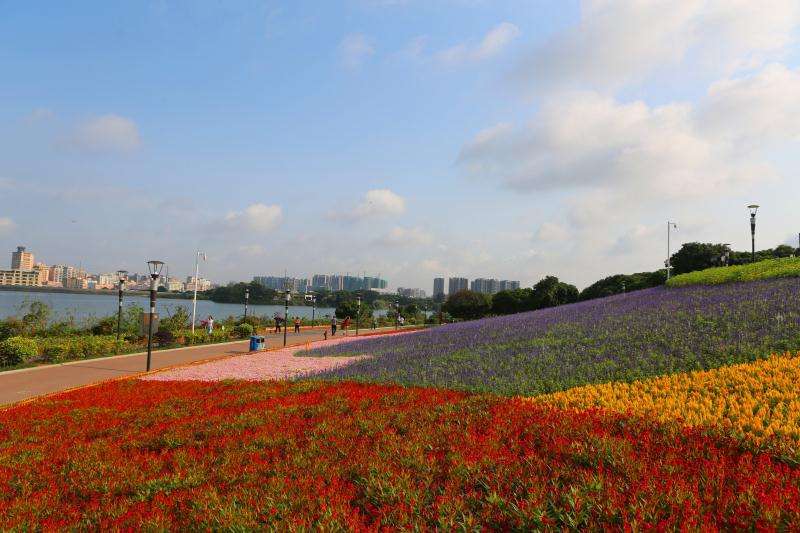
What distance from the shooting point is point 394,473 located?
4.64 m

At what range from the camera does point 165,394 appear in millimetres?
10711

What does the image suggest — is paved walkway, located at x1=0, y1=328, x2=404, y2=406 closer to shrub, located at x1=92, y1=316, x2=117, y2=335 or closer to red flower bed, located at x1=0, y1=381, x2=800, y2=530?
red flower bed, located at x1=0, y1=381, x2=800, y2=530

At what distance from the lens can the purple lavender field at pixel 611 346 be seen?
27.8 ft

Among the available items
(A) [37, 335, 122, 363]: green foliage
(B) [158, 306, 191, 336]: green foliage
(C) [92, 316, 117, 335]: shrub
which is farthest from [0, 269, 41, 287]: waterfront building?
(A) [37, 335, 122, 363]: green foliage

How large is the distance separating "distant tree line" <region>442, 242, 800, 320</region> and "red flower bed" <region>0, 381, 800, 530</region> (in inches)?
1934

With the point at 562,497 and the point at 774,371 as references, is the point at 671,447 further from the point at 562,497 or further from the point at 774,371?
the point at 774,371

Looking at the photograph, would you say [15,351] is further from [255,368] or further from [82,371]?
[255,368]

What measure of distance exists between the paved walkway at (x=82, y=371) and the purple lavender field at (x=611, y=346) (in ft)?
24.8

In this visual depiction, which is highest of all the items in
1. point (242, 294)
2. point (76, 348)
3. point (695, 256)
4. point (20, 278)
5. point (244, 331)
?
point (695, 256)

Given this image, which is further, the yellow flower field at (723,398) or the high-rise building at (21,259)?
the high-rise building at (21,259)

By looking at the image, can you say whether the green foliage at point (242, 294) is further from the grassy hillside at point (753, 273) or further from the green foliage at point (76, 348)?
the grassy hillside at point (753, 273)

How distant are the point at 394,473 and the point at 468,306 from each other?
172ft

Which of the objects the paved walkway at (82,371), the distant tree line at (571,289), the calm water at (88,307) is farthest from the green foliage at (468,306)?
the paved walkway at (82,371)

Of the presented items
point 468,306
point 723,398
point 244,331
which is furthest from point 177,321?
point 468,306
